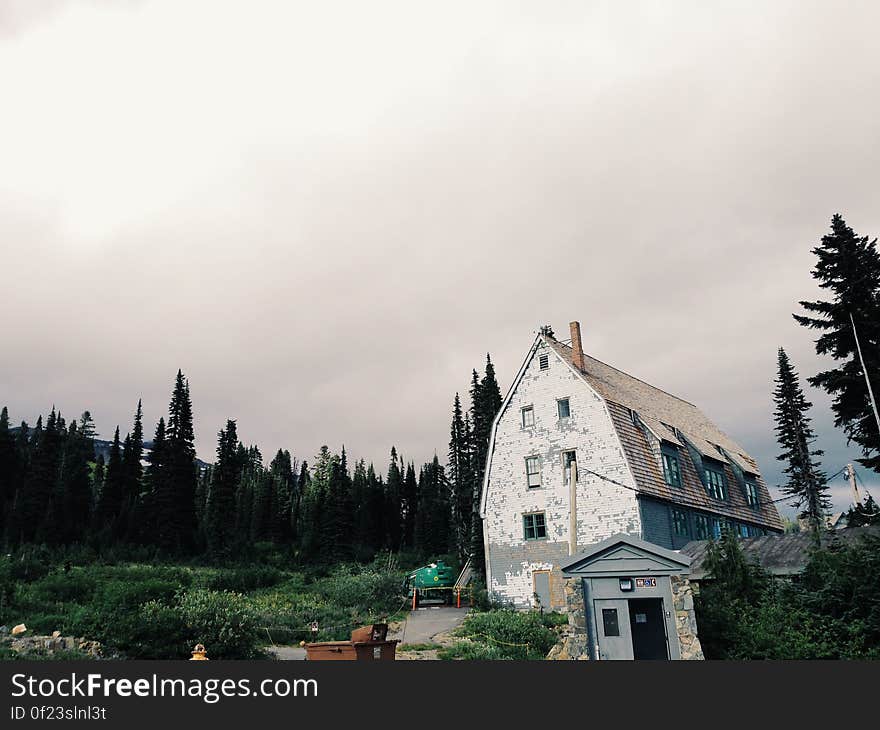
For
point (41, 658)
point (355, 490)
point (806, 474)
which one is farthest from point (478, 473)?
point (41, 658)

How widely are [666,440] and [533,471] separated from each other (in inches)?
272

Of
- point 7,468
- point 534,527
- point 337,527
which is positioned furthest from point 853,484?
point 7,468

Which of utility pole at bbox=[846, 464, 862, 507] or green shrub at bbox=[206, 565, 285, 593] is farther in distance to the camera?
green shrub at bbox=[206, 565, 285, 593]

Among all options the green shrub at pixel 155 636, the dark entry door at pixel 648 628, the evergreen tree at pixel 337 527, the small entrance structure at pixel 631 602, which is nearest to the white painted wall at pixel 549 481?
the dark entry door at pixel 648 628

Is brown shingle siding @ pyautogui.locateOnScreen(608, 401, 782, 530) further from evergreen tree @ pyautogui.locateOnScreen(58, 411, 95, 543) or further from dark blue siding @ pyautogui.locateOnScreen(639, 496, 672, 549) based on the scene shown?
evergreen tree @ pyautogui.locateOnScreen(58, 411, 95, 543)

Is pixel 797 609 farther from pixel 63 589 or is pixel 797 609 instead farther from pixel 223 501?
pixel 223 501

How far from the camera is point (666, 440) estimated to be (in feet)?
114

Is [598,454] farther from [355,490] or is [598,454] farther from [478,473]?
[355,490]

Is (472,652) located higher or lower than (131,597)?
lower

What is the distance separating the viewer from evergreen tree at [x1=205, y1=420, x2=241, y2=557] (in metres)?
62.8

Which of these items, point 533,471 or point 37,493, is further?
point 37,493

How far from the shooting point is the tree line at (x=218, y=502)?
60375 mm

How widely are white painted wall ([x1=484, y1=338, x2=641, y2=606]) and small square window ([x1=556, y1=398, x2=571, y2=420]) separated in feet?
0.70

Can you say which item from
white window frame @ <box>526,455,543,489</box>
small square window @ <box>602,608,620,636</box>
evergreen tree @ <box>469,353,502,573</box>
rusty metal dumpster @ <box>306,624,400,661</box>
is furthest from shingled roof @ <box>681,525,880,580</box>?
evergreen tree @ <box>469,353,502,573</box>
